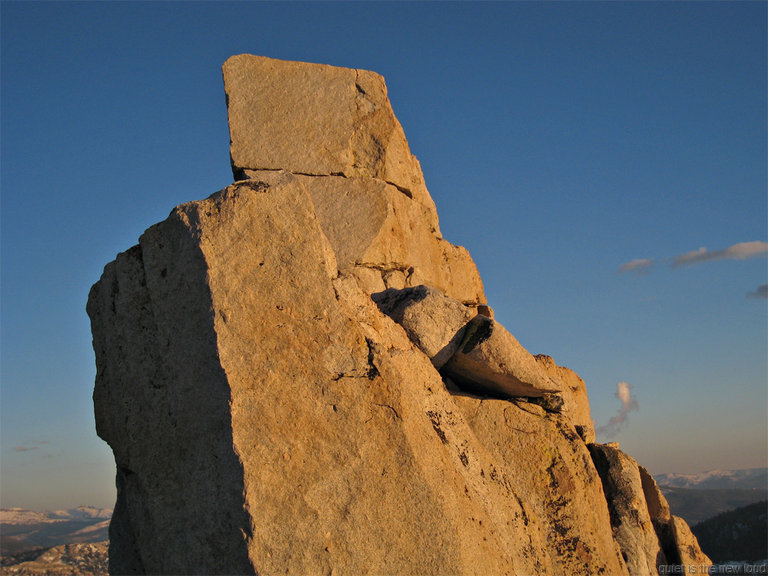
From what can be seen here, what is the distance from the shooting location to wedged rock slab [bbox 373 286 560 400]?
5730 millimetres

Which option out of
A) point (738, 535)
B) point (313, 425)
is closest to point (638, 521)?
point (313, 425)

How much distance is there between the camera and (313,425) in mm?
4395

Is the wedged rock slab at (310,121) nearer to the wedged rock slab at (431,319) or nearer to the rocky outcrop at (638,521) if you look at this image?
the wedged rock slab at (431,319)

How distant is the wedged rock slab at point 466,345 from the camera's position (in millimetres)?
5730

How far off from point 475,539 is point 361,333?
1.37m

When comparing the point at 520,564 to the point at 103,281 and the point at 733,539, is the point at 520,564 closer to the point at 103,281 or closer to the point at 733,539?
the point at 103,281

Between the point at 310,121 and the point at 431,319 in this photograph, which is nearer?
the point at 431,319

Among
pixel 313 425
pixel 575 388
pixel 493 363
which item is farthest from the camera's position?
pixel 575 388

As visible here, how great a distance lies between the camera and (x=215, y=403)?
4.45m

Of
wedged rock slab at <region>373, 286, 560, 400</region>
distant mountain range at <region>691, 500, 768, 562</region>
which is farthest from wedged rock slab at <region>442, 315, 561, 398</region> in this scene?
distant mountain range at <region>691, 500, 768, 562</region>

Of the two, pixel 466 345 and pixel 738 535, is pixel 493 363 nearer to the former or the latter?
pixel 466 345

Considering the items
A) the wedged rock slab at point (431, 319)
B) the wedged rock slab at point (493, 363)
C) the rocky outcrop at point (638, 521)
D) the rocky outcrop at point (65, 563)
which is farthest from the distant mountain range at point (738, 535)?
the wedged rock slab at point (431, 319)

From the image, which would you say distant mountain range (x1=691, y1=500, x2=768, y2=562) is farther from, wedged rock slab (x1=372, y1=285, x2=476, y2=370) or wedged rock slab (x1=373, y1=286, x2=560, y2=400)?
wedged rock slab (x1=372, y1=285, x2=476, y2=370)

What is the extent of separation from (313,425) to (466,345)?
5.73ft
